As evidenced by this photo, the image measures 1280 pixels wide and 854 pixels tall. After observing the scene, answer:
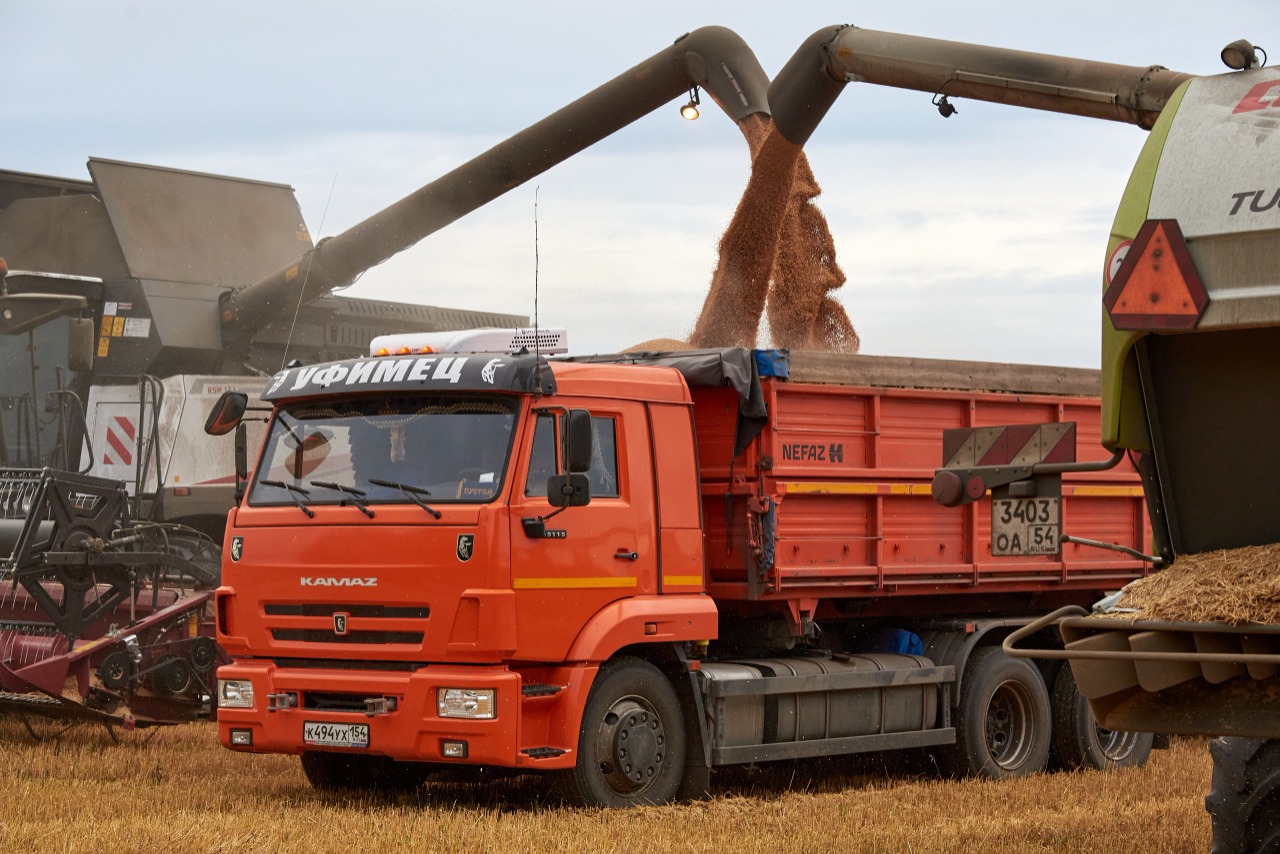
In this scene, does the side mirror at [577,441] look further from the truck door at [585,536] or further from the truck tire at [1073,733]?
the truck tire at [1073,733]

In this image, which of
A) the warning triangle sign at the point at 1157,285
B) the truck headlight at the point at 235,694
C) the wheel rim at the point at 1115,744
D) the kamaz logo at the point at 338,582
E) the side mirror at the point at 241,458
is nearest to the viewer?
the warning triangle sign at the point at 1157,285

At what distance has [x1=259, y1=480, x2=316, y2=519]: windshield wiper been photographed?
30.4 feet

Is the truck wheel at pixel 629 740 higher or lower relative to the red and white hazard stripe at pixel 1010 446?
lower

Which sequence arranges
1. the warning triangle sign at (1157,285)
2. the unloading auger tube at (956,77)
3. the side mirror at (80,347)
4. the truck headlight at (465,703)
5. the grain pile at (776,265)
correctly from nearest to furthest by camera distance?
the warning triangle sign at (1157,285) < the truck headlight at (465,703) < the unloading auger tube at (956,77) < the side mirror at (80,347) < the grain pile at (776,265)

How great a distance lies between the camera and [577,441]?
8836mm

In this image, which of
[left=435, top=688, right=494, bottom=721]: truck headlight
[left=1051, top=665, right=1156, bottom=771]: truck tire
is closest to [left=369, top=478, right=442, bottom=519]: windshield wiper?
[left=435, top=688, right=494, bottom=721]: truck headlight

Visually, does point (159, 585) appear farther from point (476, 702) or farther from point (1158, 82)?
point (1158, 82)

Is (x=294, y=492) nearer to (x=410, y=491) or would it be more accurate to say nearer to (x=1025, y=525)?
(x=410, y=491)

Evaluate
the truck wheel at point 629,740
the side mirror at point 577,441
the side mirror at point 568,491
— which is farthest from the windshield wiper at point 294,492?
the truck wheel at point 629,740

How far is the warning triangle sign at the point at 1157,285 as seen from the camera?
567 centimetres

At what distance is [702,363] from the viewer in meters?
10.3

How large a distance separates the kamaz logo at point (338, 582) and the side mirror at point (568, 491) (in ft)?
3.35

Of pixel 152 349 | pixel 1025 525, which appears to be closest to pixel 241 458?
pixel 1025 525

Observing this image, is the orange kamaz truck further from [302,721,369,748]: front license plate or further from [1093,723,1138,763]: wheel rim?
[1093,723,1138,763]: wheel rim
